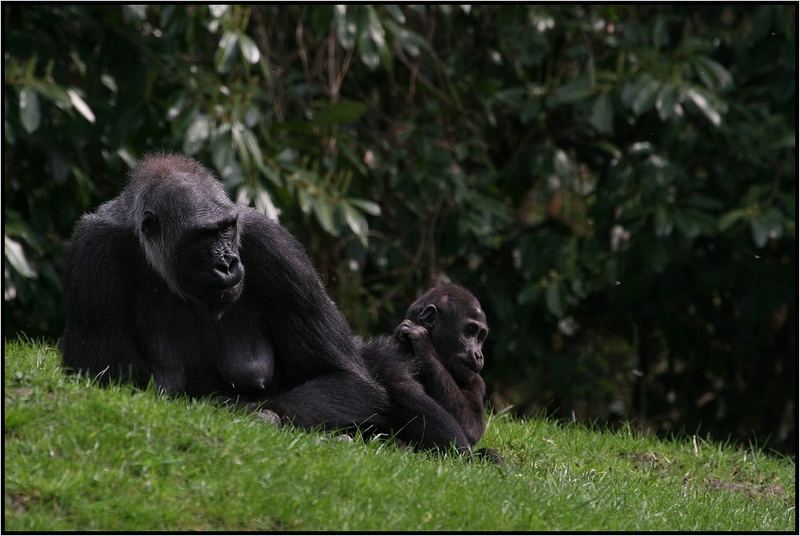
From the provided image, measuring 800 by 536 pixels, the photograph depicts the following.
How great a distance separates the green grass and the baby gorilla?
0.25 m

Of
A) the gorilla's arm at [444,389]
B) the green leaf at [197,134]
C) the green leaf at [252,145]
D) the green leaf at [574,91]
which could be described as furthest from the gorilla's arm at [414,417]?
the green leaf at [574,91]

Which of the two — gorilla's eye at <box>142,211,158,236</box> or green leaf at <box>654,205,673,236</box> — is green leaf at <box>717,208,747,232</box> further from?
gorilla's eye at <box>142,211,158,236</box>

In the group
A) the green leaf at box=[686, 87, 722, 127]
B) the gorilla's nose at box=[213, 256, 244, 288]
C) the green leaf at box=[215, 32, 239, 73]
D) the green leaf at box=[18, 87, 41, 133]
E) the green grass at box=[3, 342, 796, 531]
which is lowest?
the green grass at box=[3, 342, 796, 531]

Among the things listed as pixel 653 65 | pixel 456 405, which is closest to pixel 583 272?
pixel 653 65

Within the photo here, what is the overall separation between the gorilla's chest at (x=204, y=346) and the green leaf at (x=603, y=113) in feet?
17.2

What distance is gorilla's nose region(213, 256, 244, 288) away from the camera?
6781 mm

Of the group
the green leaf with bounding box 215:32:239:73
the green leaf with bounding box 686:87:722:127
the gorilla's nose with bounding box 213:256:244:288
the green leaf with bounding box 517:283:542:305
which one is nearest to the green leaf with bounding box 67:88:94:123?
the green leaf with bounding box 215:32:239:73

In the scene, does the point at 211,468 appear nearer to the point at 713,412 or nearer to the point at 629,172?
the point at 629,172

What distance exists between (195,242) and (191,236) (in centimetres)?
4

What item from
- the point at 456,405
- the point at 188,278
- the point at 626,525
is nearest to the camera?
the point at 626,525

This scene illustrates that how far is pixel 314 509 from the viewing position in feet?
19.0

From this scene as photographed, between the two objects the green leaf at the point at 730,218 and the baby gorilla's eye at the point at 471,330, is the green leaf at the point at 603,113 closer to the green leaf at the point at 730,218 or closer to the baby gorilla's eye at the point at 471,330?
the green leaf at the point at 730,218

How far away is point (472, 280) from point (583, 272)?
3.89 feet

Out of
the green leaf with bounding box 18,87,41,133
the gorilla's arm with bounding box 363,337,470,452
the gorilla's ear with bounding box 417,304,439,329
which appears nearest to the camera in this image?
the gorilla's arm with bounding box 363,337,470,452
